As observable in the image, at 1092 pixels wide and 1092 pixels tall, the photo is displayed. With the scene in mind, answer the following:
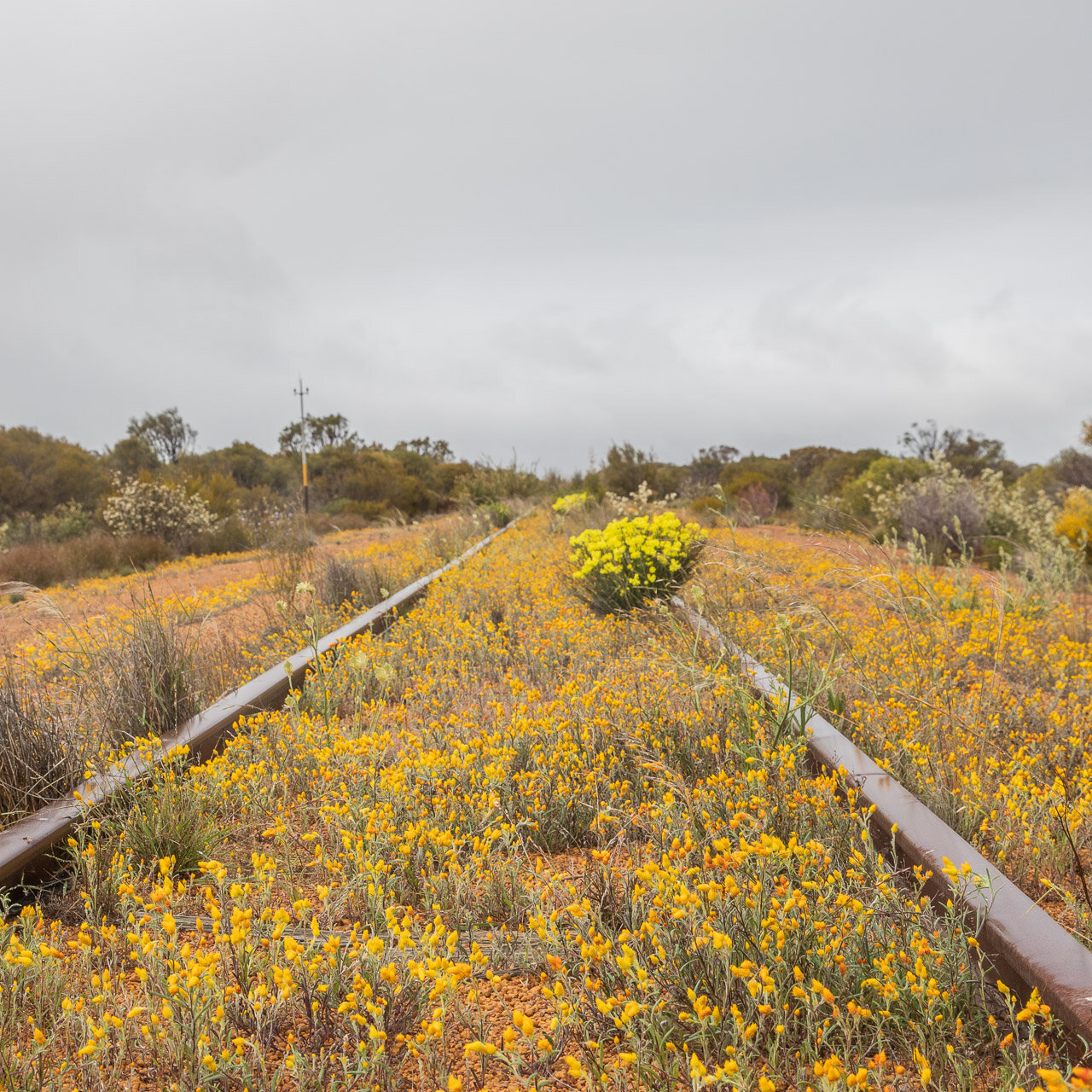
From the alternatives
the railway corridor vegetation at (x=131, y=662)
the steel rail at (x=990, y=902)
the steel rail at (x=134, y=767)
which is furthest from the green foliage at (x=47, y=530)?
the steel rail at (x=990, y=902)

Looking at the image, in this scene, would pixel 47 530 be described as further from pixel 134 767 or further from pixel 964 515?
pixel 964 515

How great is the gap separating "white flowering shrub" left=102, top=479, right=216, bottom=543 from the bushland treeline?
3 cm

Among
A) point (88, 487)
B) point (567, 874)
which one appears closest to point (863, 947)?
point (567, 874)

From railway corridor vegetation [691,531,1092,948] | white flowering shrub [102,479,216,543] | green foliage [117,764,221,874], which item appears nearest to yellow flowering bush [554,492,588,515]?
railway corridor vegetation [691,531,1092,948]

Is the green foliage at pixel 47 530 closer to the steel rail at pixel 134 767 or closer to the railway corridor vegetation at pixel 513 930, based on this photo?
the steel rail at pixel 134 767

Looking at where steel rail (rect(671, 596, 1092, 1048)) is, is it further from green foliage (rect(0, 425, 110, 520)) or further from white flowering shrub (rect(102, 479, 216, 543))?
green foliage (rect(0, 425, 110, 520))

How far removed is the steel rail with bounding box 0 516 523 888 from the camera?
2.39 m

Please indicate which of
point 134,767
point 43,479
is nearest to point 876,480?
point 134,767

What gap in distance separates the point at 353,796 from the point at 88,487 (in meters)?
32.1

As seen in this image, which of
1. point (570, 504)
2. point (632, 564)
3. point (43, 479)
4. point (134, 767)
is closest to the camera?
point (134, 767)

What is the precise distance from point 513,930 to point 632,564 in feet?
14.6

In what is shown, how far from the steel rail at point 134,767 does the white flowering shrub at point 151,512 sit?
15792 mm

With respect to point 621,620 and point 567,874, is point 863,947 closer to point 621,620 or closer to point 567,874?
point 567,874

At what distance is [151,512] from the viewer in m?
18.6
